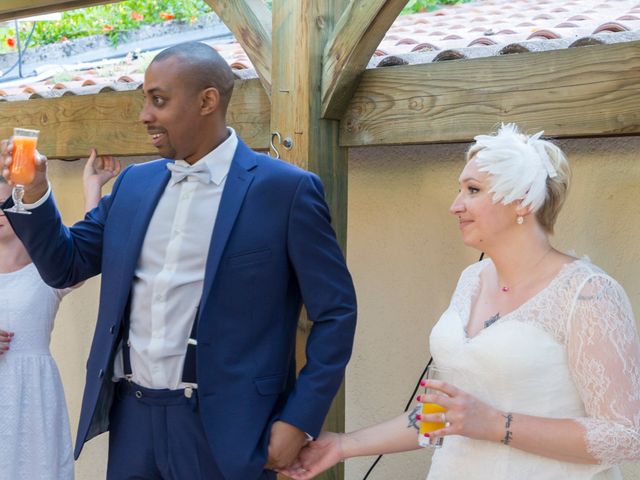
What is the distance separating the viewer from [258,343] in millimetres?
2828

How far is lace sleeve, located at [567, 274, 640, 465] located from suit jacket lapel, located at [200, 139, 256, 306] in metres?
0.97

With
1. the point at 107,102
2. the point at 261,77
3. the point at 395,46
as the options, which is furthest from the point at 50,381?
the point at 395,46

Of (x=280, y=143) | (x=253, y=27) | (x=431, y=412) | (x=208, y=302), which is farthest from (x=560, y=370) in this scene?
(x=253, y=27)

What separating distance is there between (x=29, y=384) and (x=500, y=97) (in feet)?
8.15

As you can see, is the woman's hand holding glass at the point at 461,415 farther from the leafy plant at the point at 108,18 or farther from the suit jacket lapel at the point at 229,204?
the leafy plant at the point at 108,18

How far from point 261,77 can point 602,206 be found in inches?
53.7

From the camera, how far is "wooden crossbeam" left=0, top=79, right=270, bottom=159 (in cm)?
411

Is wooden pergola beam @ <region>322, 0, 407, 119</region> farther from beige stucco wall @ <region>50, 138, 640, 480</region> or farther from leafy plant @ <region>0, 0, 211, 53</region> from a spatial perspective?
leafy plant @ <region>0, 0, 211, 53</region>

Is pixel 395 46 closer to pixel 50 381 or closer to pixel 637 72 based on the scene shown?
pixel 637 72

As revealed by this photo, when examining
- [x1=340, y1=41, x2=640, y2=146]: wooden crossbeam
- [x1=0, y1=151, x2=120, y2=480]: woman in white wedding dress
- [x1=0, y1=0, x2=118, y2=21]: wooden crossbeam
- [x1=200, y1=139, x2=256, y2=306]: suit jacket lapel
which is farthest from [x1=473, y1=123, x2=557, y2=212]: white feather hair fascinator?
[x1=0, y1=0, x2=118, y2=21]: wooden crossbeam

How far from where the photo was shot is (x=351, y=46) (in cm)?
350

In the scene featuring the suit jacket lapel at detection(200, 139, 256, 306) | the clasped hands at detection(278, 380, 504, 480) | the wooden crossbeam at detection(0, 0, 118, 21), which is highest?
the wooden crossbeam at detection(0, 0, 118, 21)

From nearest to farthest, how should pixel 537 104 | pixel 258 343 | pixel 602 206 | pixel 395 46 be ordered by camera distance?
pixel 258 343, pixel 537 104, pixel 602 206, pixel 395 46

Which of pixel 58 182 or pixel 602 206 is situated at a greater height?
pixel 58 182
